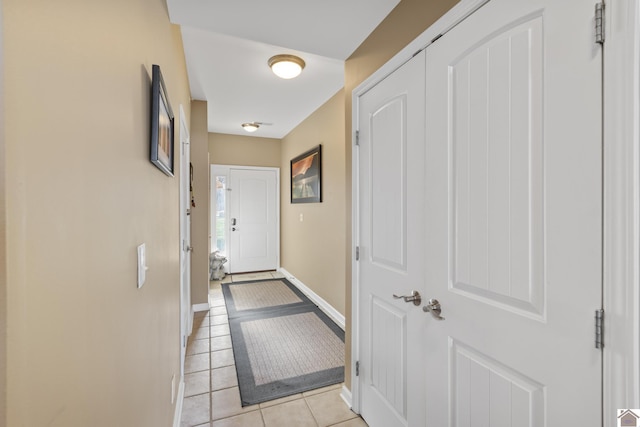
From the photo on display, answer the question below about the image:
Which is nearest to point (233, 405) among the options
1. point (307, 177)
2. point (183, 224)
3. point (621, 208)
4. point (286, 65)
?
point (183, 224)

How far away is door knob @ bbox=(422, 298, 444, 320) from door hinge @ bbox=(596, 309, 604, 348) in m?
0.53

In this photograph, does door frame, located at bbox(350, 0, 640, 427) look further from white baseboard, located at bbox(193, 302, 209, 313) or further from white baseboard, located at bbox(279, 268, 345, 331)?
white baseboard, located at bbox(193, 302, 209, 313)

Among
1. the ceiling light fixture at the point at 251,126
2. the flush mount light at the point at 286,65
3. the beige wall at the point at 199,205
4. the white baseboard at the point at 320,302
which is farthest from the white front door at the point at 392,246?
the ceiling light fixture at the point at 251,126

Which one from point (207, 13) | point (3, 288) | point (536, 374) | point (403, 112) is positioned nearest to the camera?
point (3, 288)

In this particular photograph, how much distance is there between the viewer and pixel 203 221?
11.6 feet

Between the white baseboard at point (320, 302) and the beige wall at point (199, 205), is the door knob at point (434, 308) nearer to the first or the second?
the white baseboard at point (320, 302)

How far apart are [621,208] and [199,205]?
3.54 meters

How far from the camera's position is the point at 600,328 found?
2.41ft

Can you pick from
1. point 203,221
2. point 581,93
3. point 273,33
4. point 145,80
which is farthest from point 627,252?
point 203,221

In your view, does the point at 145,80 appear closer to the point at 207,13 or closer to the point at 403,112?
the point at 207,13

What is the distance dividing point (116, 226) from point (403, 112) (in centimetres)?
129

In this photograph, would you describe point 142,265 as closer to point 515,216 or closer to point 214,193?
point 515,216

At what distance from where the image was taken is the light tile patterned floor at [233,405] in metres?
1.81

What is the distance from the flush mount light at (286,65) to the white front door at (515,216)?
4.88 ft
